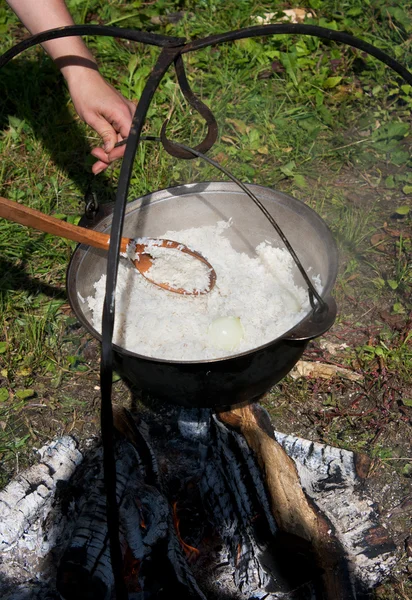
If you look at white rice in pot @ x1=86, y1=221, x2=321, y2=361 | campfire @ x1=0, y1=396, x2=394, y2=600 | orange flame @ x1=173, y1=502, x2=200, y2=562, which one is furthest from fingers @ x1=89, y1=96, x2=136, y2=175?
orange flame @ x1=173, y1=502, x2=200, y2=562

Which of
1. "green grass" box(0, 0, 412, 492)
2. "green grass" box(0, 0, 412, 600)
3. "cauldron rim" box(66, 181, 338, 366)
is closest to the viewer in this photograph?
"cauldron rim" box(66, 181, 338, 366)

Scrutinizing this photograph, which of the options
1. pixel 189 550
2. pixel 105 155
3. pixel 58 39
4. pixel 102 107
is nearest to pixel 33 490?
pixel 189 550

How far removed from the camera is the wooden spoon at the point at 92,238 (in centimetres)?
193

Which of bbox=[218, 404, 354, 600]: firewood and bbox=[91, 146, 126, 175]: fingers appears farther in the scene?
bbox=[91, 146, 126, 175]: fingers

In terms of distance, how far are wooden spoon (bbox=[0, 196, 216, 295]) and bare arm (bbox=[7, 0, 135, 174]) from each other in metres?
0.39

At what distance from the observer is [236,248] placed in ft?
9.02

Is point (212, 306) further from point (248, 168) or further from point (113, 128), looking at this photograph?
point (248, 168)

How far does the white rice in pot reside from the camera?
226 centimetres

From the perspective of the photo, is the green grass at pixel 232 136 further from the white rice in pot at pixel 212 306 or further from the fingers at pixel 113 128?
the fingers at pixel 113 128

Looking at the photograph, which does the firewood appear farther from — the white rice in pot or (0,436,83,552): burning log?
(0,436,83,552): burning log

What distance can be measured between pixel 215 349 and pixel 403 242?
5.48ft

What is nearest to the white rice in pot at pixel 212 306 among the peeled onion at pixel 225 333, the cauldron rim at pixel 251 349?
the peeled onion at pixel 225 333

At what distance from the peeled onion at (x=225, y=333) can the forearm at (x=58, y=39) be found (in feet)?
3.68

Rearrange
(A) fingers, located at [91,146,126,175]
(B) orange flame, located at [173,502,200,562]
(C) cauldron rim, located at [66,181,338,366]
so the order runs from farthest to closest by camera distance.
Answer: (A) fingers, located at [91,146,126,175] → (B) orange flame, located at [173,502,200,562] → (C) cauldron rim, located at [66,181,338,366]
